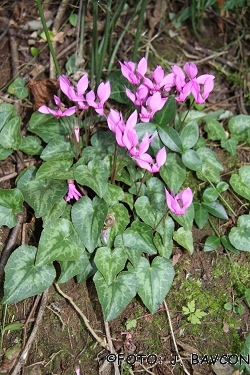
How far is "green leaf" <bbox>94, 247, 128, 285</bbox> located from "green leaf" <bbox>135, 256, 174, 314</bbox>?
111 mm

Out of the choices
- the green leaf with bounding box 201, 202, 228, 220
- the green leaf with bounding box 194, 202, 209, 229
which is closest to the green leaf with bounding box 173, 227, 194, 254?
the green leaf with bounding box 194, 202, 209, 229

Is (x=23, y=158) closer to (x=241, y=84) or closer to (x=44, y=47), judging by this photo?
(x=44, y=47)

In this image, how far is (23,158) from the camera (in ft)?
8.66

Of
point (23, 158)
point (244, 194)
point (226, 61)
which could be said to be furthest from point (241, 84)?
point (23, 158)

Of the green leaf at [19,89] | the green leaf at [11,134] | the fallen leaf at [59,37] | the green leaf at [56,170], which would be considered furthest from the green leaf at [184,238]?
the fallen leaf at [59,37]

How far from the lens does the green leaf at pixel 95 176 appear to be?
213 cm

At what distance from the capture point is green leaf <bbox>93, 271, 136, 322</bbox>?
2.01 m

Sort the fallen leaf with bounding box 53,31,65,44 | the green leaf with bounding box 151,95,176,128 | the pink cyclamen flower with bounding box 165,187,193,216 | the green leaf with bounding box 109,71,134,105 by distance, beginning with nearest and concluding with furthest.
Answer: the pink cyclamen flower with bounding box 165,187,193,216 → the green leaf with bounding box 151,95,176,128 → the green leaf with bounding box 109,71,134,105 → the fallen leaf with bounding box 53,31,65,44

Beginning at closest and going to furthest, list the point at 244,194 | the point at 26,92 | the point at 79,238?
the point at 79,238 → the point at 244,194 → the point at 26,92

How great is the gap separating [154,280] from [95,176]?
0.60m

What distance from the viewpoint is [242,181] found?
256 centimetres

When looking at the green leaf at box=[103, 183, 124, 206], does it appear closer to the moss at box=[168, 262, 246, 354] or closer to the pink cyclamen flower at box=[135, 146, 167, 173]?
the pink cyclamen flower at box=[135, 146, 167, 173]

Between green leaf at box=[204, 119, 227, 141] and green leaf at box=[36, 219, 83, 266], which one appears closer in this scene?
green leaf at box=[36, 219, 83, 266]

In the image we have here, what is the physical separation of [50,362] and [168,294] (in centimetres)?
69
